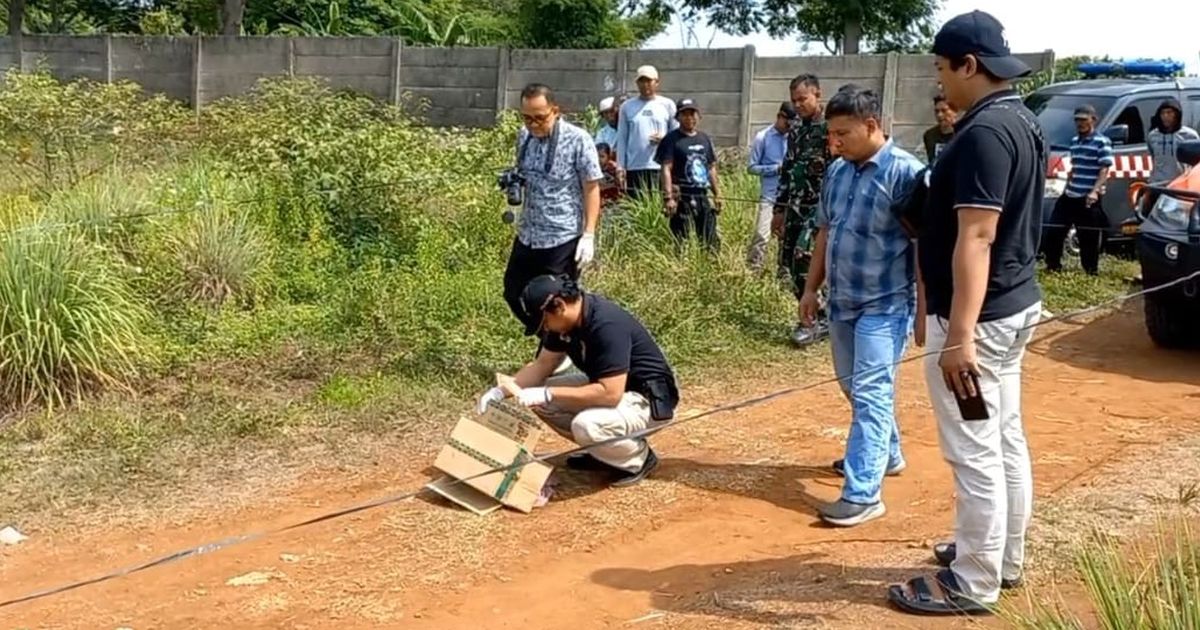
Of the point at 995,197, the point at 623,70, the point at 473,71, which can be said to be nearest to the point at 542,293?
the point at 995,197

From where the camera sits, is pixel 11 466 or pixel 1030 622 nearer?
pixel 1030 622

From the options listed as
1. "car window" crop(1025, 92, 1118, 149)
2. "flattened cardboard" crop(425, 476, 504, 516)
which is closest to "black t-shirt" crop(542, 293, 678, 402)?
"flattened cardboard" crop(425, 476, 504, 516)

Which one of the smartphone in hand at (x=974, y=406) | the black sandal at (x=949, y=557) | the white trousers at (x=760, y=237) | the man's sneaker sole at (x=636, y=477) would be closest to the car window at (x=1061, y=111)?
the white trousers at (x=760, y=237)

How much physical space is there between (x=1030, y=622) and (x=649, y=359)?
277 cm

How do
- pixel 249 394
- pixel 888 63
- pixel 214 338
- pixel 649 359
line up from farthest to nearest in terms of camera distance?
pixel 888 63
pixel 214 338
pixel 249 394
pixel 649 359

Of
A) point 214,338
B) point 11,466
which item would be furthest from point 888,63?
point 11,466

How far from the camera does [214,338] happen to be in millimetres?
7484

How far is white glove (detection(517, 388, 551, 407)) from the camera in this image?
17.1ft

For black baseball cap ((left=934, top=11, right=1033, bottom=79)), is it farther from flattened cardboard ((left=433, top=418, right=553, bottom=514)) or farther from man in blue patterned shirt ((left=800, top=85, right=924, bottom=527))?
flattened cardboard ((left=433, top=418, right=553, bottom=514))

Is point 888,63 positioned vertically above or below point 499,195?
above

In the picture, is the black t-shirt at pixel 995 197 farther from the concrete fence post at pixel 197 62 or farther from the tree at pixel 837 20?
the tree at pixel 837 20

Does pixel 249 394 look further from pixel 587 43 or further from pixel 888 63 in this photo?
pixel 587 43

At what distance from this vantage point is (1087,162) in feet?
33.2

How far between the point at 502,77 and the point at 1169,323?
1090 cm
